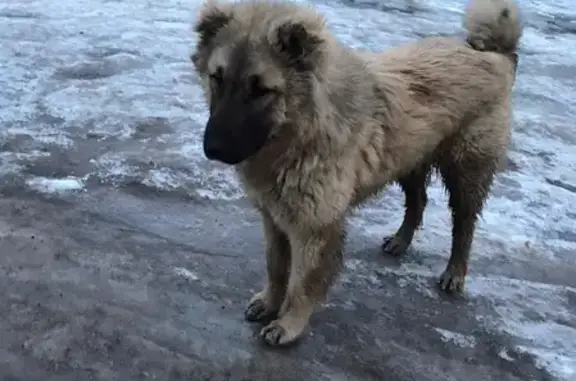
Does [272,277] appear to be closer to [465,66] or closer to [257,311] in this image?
[257,311]

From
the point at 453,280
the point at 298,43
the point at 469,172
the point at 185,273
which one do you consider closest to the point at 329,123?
the point at 298,43

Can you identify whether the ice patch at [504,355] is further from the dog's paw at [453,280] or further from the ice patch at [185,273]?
the ice patch at [185,273]

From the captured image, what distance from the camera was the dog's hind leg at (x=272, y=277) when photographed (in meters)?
4.19

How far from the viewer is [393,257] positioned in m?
5.00

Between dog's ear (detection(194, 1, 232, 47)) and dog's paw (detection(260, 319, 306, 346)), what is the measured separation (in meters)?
1.44

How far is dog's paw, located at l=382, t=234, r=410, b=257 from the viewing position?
16.4ft

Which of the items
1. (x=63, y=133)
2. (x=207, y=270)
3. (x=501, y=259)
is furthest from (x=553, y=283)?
(x=63, y=133)

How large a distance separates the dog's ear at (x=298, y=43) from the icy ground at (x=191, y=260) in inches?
57.7

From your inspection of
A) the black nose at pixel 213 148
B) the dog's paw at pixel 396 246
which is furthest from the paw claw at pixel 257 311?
the black nose at pixel 213 148

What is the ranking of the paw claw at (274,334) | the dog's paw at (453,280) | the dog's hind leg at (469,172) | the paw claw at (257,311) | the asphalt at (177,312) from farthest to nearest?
the dog's paw at (453,280) → the dog's hind leg at (469,172) → the paw claw at (257,311) → the paw claw at (274,334) → the asphalt at (177,312)

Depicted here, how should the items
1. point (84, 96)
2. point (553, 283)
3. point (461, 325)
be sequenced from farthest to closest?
point (84, 96)
point (553, 283)
point (461, 325)

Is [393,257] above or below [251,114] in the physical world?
below

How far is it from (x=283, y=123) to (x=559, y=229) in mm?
2822

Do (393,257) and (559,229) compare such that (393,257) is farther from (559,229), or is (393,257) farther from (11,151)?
(11,151)
